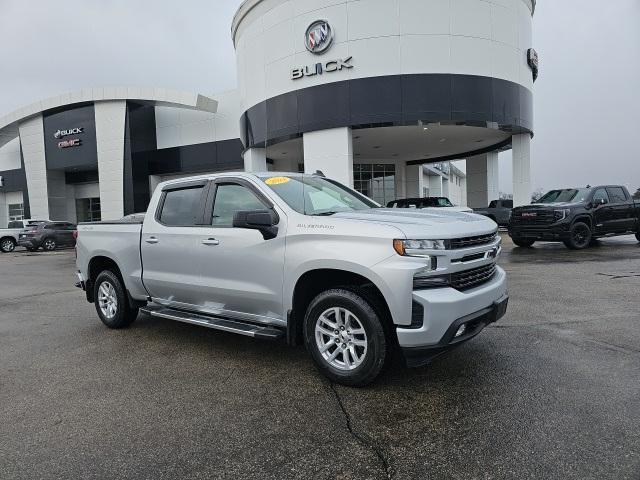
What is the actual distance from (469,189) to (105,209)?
82.0ft

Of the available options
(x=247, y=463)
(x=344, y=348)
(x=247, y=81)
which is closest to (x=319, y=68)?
(x=247, y=81)

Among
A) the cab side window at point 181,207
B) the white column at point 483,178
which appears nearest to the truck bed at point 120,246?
the cab side window at point 181,207

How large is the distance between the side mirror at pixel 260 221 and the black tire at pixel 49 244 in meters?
23.2

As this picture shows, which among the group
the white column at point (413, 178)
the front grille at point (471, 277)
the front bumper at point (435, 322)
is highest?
the white column at point (413, 178)

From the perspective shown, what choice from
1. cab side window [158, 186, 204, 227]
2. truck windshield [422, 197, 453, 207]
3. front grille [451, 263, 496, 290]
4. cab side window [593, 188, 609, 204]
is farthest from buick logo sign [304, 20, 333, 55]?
front grille [451, 263, 496, 290]

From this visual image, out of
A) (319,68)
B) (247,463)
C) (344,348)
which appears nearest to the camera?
(247,463)

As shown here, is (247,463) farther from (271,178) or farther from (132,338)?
(132,338)

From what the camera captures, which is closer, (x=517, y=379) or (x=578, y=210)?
(x=517, y=379)

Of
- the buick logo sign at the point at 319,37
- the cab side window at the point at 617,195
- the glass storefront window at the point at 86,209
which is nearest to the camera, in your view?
the cab side window at the point at 617,195

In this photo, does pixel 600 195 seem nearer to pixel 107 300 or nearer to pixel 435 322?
pixel 435 322

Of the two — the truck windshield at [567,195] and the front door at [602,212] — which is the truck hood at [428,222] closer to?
the truck windshield at [567,195]

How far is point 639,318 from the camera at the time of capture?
571cm

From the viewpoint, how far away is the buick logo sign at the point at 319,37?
18734mm

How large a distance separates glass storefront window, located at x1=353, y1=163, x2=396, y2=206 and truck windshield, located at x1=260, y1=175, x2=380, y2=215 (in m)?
24.8
